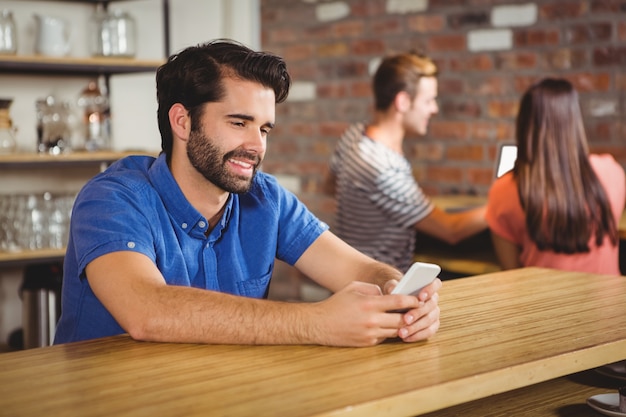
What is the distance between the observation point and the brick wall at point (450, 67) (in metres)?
3.63

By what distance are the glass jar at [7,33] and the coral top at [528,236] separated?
1881 mm

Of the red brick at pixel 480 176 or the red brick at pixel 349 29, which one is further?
the red brick at pixel 349 29

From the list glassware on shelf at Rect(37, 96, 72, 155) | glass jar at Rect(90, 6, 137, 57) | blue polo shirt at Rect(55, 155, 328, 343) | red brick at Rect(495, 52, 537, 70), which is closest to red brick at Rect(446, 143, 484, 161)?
red brick at Rect(495, 52, 537, 70)

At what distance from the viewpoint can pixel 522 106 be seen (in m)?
2.98

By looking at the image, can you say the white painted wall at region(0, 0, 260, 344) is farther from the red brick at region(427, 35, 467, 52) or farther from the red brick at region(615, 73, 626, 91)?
the red brick at region(615, 73, 626, 91)

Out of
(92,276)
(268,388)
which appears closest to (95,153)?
(92,276)

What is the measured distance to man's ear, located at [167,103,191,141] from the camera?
1.94 meters

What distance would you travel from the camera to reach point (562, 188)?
2885mm

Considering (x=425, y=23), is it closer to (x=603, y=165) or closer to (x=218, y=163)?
(x=603, y=165)

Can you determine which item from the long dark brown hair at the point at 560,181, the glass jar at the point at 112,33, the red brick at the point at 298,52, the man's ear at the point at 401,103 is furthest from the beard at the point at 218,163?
the red brick at the point at 298,52

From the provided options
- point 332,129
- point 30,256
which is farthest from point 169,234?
point 332,129

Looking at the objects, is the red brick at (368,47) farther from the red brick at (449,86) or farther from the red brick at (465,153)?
the red brick at (465,153)

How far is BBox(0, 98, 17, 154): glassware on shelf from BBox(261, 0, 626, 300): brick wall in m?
1.70

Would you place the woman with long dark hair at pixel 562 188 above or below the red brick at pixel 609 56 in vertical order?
below
